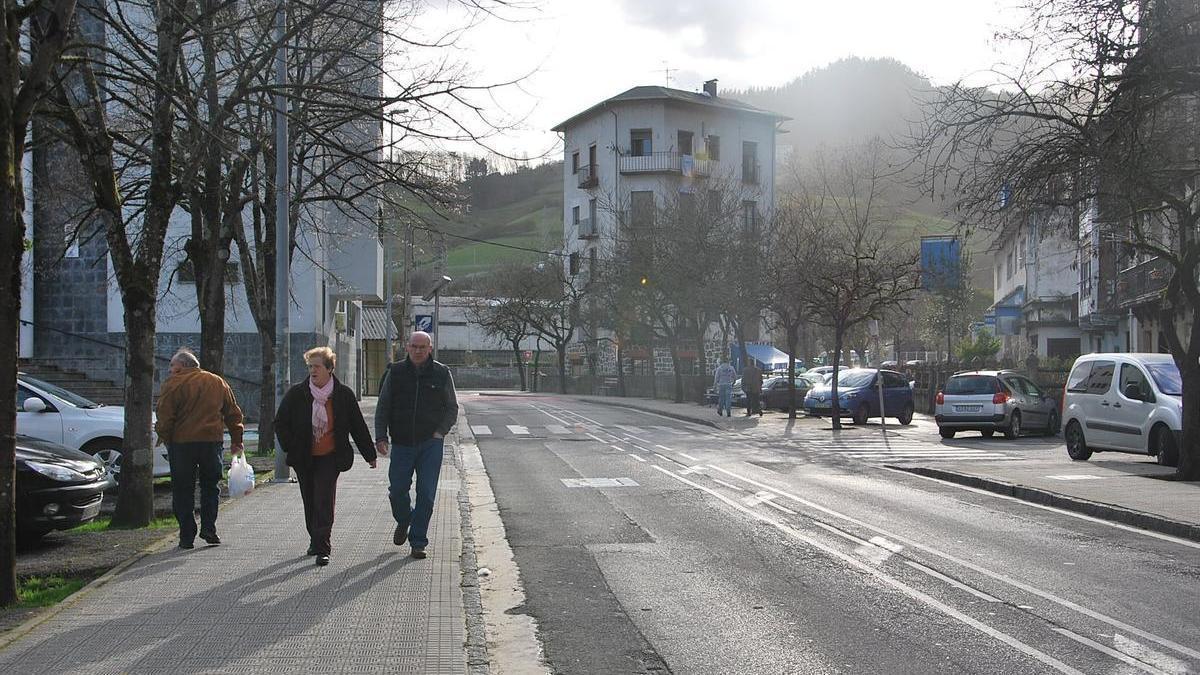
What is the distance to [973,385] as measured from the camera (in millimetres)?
28656

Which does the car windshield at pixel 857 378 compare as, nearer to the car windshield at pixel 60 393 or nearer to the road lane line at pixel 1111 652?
the car windshield at pixel 60 393

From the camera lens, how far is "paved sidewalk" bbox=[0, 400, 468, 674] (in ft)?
20.5

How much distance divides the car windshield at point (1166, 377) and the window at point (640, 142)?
184 ft

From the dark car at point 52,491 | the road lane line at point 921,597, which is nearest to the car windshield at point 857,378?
the road lane line at point 921,597

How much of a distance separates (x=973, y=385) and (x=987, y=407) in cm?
66

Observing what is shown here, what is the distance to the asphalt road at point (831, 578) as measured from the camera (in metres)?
6.88

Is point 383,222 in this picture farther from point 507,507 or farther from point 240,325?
point 240,325

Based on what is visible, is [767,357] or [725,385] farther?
[767,357]

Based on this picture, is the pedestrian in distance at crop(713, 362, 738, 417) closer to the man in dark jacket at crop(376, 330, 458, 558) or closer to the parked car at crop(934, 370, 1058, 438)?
the parked car at crop(934, 370, 1058, 438)

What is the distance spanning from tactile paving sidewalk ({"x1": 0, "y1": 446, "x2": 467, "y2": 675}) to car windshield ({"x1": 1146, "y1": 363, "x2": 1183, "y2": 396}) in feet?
45.4

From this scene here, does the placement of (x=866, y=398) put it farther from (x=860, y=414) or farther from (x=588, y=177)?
(x=588, y=177)

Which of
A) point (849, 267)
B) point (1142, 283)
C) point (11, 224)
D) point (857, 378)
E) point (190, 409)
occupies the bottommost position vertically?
point (857, 378)

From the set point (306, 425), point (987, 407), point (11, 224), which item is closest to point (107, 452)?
point (306, 425)

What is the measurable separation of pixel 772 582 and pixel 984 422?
20643 mm
